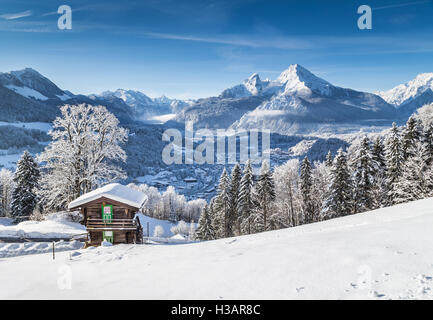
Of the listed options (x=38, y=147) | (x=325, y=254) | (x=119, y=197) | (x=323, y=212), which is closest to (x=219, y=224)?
(x=323, y=212)

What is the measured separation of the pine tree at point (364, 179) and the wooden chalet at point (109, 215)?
2589 centimetres

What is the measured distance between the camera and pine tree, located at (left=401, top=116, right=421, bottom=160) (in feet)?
98.6

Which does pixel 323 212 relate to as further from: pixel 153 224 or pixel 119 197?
pixel 153 224

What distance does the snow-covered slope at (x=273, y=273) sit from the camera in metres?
6.46

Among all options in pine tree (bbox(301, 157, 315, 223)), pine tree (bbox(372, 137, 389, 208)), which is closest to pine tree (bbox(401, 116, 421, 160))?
pine tree (bbox(372, 137, 389, 208))

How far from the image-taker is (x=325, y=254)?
8.73m

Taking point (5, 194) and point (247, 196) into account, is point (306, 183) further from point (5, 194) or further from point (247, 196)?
point (5, 194)

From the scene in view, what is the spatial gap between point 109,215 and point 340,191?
26.8m

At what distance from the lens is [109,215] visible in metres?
19.5

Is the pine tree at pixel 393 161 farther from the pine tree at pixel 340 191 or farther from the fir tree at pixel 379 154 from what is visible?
the pine tree at pixel 340 191

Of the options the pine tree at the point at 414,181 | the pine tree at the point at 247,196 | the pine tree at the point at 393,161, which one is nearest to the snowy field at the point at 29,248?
the pine tree at the point at 247,196

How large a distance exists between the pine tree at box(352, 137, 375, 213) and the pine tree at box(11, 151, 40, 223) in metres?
44.4

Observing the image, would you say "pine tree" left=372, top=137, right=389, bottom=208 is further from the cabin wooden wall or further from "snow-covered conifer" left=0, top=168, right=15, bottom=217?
"snow-covered conifer" left=0, top=168, right=15, bottom=217
